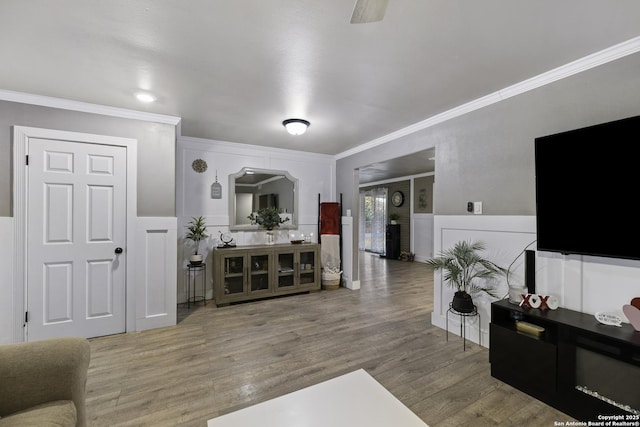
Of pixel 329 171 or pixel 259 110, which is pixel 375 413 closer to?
pixel 259 110

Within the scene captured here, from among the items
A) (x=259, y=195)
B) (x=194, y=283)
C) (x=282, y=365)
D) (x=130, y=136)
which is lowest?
(x=282, y=365)

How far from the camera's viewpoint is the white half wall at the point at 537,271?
1864 millimetres

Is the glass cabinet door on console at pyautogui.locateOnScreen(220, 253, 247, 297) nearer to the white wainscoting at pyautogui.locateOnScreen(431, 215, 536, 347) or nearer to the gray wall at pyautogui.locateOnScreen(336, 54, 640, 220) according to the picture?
the white wainscoting at pyautogui.locateOnScreen(431, 215, 536, 347)

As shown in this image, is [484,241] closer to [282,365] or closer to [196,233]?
[282,365]

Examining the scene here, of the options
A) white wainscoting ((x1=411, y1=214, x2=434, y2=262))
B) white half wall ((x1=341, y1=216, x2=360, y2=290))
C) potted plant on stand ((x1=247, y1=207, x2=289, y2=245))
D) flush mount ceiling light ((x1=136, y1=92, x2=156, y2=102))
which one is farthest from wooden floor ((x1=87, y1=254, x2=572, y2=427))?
white wainscoting ((x1=411, y1=214, x2=434, y2=262))

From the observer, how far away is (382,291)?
4602 mm

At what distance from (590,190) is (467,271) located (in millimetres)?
1217

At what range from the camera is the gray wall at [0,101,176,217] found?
252 cm

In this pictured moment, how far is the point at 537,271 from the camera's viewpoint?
7.50ft

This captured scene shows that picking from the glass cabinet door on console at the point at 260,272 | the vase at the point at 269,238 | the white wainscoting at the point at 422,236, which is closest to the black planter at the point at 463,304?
the glass cabinet door on console at the point at 260,272

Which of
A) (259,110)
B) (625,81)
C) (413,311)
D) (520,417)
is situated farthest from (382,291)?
(625,81)

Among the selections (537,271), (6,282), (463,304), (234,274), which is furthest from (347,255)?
(6,282)

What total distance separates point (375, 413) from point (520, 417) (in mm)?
1210

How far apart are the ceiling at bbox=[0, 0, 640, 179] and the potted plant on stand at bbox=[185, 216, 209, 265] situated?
5.53 ft
